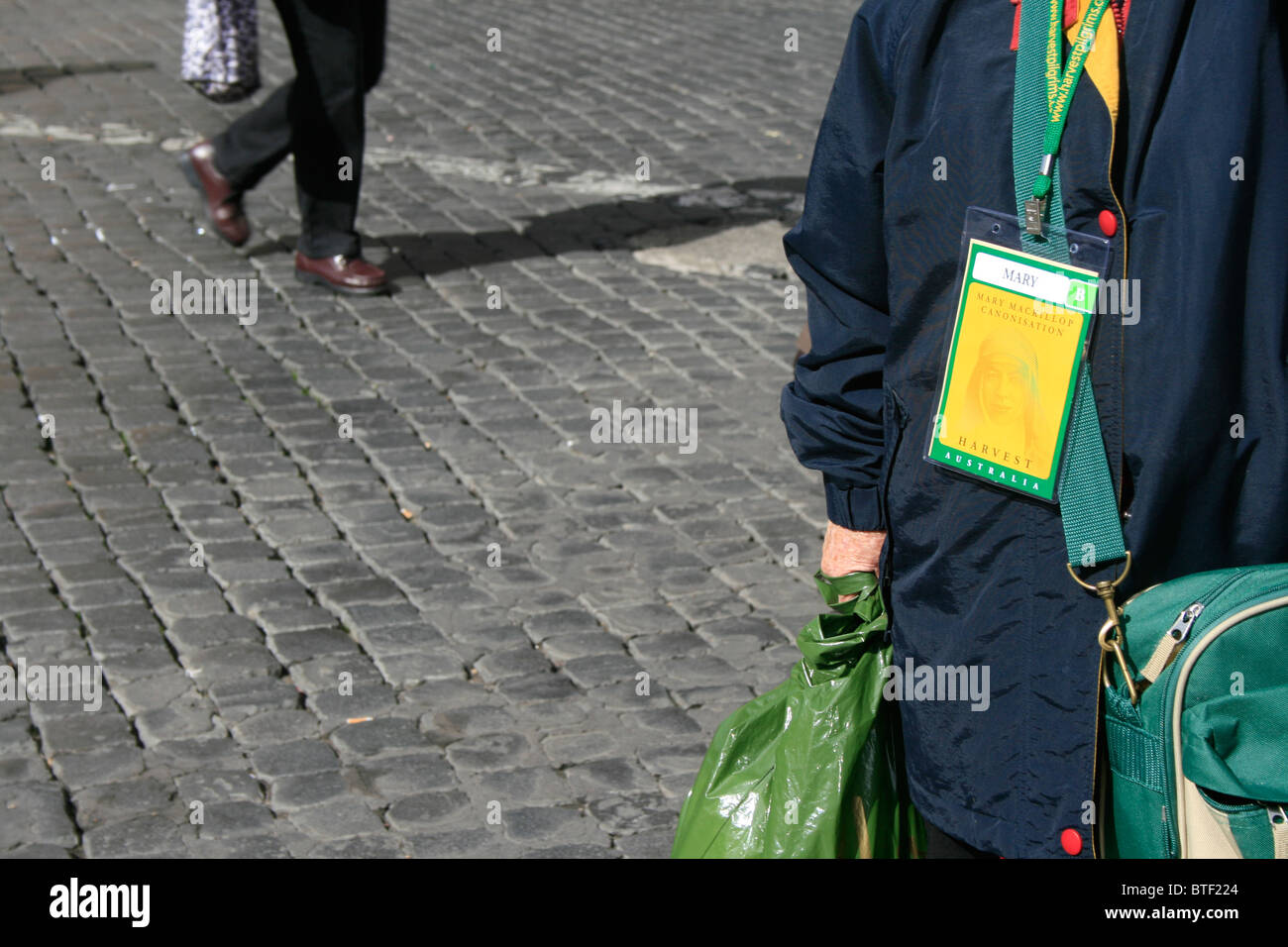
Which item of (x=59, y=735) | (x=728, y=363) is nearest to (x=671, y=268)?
(x=728, y=363)

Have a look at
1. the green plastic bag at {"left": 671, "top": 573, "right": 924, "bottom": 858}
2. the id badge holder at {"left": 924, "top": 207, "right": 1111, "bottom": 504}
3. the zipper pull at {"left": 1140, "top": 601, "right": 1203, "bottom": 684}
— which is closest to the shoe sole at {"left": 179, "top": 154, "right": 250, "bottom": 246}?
the green plastic bag at {"left": 671, "top": 573, "right": 924, "bottom": 858}

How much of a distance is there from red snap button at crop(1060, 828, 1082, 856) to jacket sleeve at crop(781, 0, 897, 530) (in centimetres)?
49

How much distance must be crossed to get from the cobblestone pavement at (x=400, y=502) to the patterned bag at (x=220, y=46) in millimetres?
814

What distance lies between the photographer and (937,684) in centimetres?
200

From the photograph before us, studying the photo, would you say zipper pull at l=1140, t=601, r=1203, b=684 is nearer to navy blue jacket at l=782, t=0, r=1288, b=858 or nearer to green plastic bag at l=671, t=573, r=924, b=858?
navy blue jacket at l=782, t=0, r=1288, b=858

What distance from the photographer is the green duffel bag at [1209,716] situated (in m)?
1.64

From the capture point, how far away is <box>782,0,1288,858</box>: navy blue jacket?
173 centimetres

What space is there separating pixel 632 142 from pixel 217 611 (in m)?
5.39

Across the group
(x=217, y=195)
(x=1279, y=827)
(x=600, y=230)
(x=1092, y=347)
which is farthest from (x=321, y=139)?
(x=1279, y=827)

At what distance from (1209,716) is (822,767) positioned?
20.9 inches

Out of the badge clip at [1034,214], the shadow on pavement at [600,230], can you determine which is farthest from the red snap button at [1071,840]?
the shadow on pavement at [600,230]

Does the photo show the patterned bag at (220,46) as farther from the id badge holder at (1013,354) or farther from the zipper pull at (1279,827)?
the zipper pull at (1279,827)

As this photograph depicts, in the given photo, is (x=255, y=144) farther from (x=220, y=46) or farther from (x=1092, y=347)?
(x=1092, y=347)
